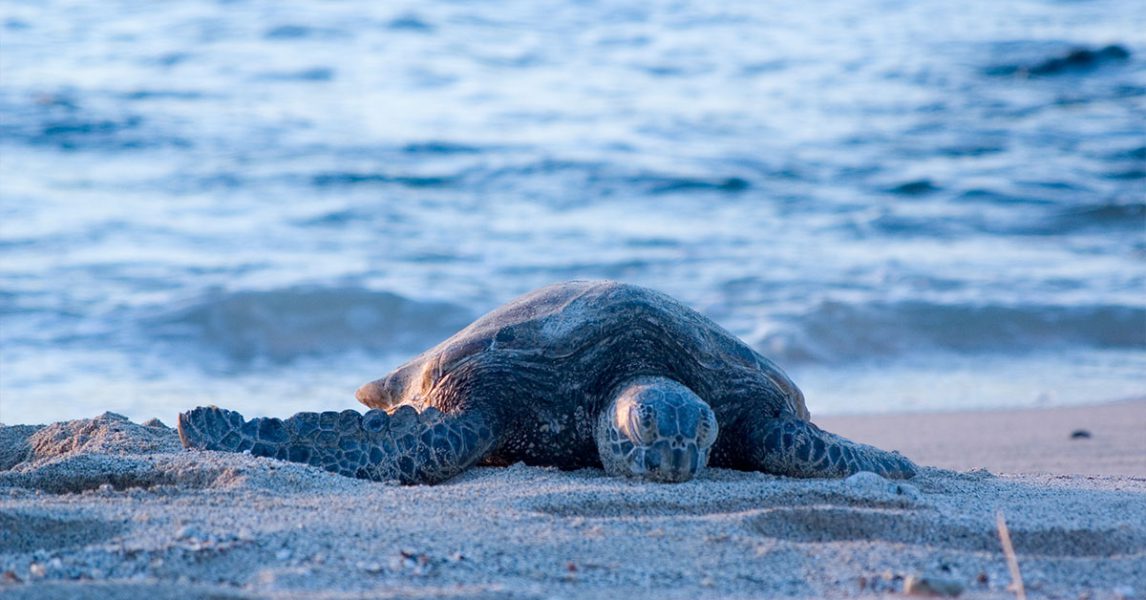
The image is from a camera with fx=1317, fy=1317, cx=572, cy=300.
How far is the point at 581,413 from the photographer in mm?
4621

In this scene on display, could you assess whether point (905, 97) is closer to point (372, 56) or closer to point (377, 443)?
point (372, 56)

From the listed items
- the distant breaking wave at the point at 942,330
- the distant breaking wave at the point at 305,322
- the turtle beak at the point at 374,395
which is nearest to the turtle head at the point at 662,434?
the turtle beak at the point at 374,395

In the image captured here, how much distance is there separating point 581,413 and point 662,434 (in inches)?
21.1

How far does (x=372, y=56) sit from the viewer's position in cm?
1991

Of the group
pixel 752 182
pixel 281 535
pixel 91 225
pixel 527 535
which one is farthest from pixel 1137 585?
pixel 752 182

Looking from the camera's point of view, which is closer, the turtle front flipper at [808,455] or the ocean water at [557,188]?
the turtle front flipper at [808,455]

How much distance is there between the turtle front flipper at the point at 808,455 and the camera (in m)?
4.42

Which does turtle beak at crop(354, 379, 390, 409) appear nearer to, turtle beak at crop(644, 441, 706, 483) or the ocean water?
turtle beak at crop(644, 441, 706, 483)

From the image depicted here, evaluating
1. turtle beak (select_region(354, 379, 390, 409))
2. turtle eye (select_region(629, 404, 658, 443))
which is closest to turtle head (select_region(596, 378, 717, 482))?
turtle eye (select_region(629, 404, 658, 443))

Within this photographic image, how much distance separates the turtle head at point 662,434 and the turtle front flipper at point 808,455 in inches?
11.9

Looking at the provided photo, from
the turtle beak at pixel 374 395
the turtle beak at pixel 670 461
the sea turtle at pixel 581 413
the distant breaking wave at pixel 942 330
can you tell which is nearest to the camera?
the turtle beak at pixel 670 461

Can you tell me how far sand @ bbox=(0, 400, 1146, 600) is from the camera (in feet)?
9.48

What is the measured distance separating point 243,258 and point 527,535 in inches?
328

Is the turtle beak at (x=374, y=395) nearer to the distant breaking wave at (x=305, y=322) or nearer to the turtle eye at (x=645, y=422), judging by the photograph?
the turtle eye at (x=645, y=422)
